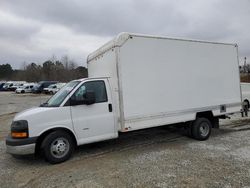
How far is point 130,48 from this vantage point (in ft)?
19.7

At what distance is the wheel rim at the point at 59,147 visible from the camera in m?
5.40

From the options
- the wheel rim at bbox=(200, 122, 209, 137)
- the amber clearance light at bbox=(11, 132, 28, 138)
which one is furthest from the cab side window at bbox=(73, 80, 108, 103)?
the wheel rim at bbox=(200, 122, 209, 137)

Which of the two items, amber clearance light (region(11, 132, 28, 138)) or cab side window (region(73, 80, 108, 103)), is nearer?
amber clearance light (region(11, 132, 28, 138))

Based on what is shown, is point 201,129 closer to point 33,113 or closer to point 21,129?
point 33,113

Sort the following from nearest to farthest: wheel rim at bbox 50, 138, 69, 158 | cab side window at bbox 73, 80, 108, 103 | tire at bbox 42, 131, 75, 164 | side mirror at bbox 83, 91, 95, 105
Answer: tire at bbox 42, 131, 75, 164, wheel rim at bbox 50, 138, 69, 158, side mirror at bbox 83, 91, 95, 105, cab side window at bbox 73, 80, 108, 103

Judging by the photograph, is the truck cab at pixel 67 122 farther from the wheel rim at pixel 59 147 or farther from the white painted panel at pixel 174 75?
the white painted panel at pixel 174 75

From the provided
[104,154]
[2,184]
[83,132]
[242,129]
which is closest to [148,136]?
[104,154]

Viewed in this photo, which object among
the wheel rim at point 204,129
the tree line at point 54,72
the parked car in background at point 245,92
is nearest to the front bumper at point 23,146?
the wheel rim at point 204,129

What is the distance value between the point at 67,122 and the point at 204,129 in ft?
14.4

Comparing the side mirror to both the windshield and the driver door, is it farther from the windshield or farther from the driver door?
the windshield

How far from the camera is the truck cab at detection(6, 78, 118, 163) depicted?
516 centimetres

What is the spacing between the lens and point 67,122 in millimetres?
5496

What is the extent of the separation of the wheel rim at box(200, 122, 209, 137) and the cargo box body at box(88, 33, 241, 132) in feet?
1.48

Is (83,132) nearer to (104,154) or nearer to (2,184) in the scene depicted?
(104,154)
